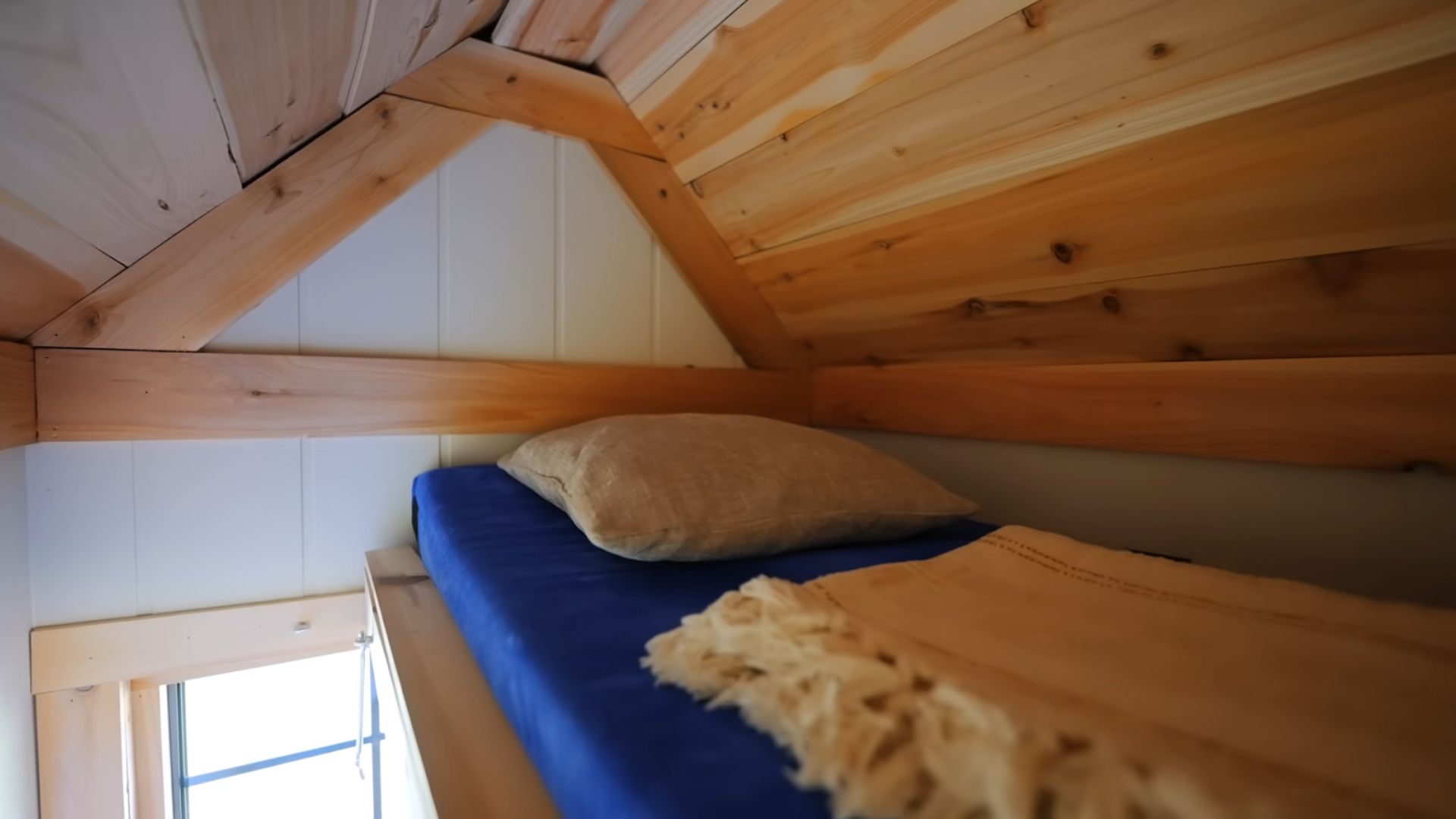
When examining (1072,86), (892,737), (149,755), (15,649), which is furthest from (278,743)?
(1072,86)

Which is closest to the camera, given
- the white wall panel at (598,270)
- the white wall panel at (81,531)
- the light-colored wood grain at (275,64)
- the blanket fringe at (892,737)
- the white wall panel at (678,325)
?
the blanket fringe at (892,737)

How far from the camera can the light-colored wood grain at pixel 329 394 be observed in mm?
962

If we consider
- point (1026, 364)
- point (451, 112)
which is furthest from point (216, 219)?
point (1026, 364)

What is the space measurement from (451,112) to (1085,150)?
1.09 meters

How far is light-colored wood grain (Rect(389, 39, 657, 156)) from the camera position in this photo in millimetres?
1190

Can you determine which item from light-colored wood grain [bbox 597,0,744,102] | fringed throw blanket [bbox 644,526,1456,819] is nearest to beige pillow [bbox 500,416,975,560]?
fringed throw blanket [bbox 644,526,1456,819]

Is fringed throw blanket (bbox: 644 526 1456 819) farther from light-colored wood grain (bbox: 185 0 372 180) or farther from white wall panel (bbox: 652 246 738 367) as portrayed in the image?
white wall panel (bbox: 652 246 738 367)

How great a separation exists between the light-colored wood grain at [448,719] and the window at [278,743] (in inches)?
17.9

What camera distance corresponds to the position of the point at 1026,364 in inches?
46.6

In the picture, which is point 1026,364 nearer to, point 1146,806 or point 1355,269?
point 1355,269

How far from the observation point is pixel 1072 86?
30.9 inches

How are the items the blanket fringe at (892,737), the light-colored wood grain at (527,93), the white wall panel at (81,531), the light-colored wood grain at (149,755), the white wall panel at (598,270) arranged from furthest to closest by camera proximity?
the white wall panel at (598,270) < the light-colored wood grain at (527,93) < the light-colored wood grain at (149,755) < the white wall panel at (81,531) < the blanket fringe at (892,737)

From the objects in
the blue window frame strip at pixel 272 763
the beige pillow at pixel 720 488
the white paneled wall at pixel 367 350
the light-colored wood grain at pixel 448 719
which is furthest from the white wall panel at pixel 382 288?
the blue window frame strip at pixel 272 763

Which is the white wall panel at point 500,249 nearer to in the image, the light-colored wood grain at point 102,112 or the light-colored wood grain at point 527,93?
the light-colored wood grain at point 527,93
